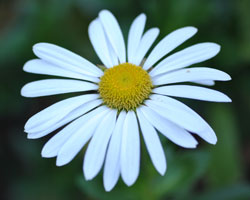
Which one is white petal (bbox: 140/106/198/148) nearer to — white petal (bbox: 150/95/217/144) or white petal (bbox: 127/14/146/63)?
white petal (bbox: 150/95/217/144)

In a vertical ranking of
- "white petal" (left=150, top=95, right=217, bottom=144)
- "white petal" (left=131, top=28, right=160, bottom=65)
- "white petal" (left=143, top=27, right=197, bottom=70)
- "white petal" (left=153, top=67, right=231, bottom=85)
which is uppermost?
"white petal" (left=131, top=28, right=160, bottom=65)

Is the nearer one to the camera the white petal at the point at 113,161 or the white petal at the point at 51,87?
the white petal at the point at 113,161

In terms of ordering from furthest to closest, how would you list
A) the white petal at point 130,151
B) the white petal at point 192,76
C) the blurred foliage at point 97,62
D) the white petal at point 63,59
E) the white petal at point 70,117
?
the blurred foliage at point 97,62 → the white petal at point 63,59 → the white petal at point 70,117 → the white petal at point 192,76 → the white petal at point 130,151

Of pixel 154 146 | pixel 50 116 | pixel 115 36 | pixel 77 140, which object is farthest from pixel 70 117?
pixel 115 36

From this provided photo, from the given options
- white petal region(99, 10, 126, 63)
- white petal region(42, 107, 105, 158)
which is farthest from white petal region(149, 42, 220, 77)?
white petal region(42, 107, 105, 158)

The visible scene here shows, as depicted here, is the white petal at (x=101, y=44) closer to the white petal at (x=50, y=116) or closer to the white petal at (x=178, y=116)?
the white petal at (x=50, y=116)

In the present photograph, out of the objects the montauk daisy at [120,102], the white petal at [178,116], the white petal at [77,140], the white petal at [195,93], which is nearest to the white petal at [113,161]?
the montauk daisy at [120,102]
